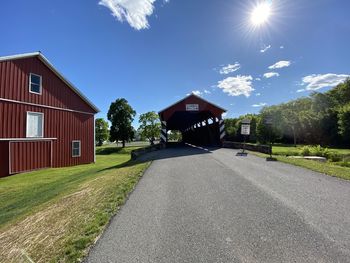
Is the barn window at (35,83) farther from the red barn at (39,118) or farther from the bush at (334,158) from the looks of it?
the bush at (334,158)

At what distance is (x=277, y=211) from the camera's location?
4.96m

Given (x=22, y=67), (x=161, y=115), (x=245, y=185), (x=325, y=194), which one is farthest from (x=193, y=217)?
(x=161, y=115)

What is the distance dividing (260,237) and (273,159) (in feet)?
32.8

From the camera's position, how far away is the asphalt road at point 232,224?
3.38 metres

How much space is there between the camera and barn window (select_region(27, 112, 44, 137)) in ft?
54.1

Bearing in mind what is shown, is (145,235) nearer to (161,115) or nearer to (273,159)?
(273,159)

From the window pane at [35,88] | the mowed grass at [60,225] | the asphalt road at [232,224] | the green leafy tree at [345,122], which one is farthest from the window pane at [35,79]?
the green leafy tree at [345,122]

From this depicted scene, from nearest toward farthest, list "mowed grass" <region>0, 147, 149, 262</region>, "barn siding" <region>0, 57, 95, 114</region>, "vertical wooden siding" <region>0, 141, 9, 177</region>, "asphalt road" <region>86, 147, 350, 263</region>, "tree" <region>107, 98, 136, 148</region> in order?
"asphalt road" <region>86, 147, 350, 263</region> → "mowed grass" <region>0, 147, 149, 262</region> → "vertical wooden siding" <region>0, 141, 9, 177</region> → "barn siding" <region>0, 57, 95, 114</region> → "tree" <region>107, 98, 136, 148</region>

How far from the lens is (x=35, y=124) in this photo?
55.4 feet

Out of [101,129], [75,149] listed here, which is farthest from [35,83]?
[101,129]

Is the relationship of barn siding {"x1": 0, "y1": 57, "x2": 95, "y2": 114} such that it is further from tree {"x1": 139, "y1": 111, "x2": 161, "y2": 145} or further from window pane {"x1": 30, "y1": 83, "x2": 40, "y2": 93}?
tree {"x1": 139, "y1": 111, "x2": 161, "y2": 145}

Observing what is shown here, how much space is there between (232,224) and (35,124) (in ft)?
53.5

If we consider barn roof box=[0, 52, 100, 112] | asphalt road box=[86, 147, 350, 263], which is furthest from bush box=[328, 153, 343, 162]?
barn roof box=[0, 52, 100, 112]

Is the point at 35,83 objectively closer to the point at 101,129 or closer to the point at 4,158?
the point at 4,158
